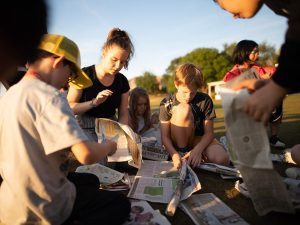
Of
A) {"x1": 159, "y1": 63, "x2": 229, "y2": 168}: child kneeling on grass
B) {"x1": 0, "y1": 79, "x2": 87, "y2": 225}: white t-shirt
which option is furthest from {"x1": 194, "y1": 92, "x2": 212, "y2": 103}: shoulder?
{"x1": 0, "y1": 79, "x2": 87, "y2": 225}: white t-shirt

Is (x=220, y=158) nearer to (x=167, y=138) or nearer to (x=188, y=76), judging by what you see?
(x=167, y=138)

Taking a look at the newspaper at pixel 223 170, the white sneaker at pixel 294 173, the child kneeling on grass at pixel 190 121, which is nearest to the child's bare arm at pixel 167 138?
the child kneeling on grass at pixel 190 121

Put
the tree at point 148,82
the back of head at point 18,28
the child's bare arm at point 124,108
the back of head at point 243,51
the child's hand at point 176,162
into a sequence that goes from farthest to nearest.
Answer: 1. the tree at point 148,82
2. the back of head at point 243,51
3. the child's bare arm at point 124,108
4. the child's hand at point 176,162
5. the back of head at point 18,28

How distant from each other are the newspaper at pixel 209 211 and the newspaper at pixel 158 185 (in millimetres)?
62

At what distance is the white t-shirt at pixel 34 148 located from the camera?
3.54ft

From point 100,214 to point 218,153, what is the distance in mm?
1375

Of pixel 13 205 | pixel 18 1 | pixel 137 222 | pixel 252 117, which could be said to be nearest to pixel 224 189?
pixel 137 222

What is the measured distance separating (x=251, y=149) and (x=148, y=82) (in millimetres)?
62490

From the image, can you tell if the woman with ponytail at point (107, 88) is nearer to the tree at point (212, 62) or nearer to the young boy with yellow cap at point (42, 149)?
the young boy with yellow cap at point (42, 149)

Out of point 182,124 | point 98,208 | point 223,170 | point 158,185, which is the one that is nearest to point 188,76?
point 182,124

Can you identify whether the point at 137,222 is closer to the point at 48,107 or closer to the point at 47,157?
the point at 47,157

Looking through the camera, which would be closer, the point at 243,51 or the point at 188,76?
the point at 188,76

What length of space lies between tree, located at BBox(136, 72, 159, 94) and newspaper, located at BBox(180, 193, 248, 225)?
5910 centimetres

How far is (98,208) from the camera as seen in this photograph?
50.8 inches
